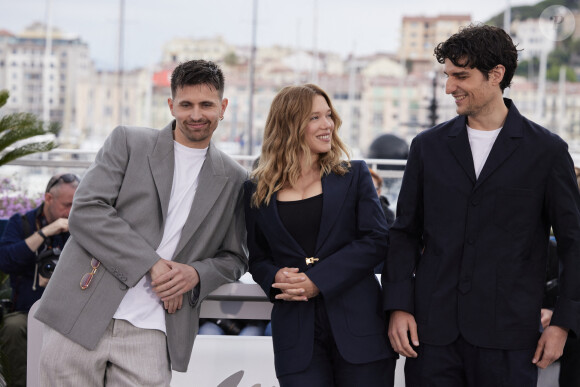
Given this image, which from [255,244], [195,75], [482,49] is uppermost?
[482,49]

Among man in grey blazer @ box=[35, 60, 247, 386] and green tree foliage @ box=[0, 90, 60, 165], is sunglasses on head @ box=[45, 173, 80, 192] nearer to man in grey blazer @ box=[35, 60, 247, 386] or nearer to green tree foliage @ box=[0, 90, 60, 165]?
green tree foliage @ box=[0, 90, 60, 165]

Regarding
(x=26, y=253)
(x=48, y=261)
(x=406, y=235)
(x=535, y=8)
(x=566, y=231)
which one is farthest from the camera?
(x=535, y=8)

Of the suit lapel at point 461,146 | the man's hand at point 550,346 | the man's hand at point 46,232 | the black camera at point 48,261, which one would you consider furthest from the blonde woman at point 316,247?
the man's hand at point 46,232

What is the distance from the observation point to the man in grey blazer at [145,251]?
9.41 ft

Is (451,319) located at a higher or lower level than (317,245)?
lower

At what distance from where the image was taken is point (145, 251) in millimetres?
2873

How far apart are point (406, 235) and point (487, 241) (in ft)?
0.99

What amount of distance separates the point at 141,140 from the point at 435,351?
4.39 feet

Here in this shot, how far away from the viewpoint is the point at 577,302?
262cm

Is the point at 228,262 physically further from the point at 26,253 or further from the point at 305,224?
the point at 26,253

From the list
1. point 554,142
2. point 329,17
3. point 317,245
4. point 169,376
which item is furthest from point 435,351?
point 329,17

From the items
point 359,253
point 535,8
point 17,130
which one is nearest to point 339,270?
point 359,253

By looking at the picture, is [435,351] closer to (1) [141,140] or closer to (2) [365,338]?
(2) [365,338]

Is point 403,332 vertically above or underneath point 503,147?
underneath
